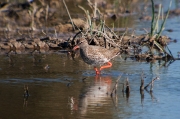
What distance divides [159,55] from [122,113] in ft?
Result: 18.4

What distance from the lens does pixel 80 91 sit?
32.0 ft

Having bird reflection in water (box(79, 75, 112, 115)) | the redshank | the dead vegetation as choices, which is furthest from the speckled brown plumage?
the dead vegetation

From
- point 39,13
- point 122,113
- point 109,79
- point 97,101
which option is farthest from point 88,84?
point 39,13

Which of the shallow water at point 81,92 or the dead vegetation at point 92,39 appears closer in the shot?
the shallow water at point 81,92

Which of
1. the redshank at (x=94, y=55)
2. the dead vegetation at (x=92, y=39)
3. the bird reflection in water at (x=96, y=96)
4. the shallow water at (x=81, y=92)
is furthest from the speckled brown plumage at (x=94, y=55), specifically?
the dead vegetation at (x=92, y=39)

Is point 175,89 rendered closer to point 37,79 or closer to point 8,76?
point 37,79

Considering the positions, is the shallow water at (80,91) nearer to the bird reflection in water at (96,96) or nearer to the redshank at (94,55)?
the bird reflection in water at (96,96)

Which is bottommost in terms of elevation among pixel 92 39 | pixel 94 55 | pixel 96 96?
pixel 96 96

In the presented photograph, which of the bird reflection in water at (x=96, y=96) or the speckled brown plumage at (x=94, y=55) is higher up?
the speckled brown plumage at (x=94, y=55)

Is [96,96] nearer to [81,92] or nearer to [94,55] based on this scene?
[81,92]

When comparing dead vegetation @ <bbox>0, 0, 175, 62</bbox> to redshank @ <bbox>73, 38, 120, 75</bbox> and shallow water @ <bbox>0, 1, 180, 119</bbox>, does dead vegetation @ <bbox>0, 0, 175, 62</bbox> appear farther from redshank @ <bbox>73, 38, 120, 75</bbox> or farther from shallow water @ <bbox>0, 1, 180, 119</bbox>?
redshank @ <bbox>73, 38, 120, 75</bbox>

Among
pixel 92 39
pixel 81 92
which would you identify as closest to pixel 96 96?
pixel 81 92

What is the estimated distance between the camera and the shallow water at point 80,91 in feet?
27.3

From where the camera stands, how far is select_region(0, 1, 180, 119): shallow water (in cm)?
832
